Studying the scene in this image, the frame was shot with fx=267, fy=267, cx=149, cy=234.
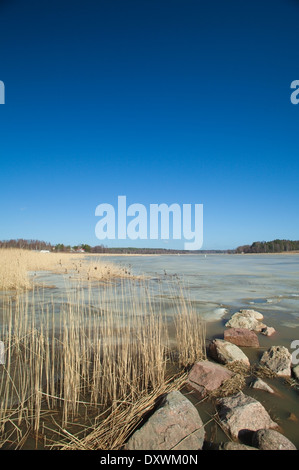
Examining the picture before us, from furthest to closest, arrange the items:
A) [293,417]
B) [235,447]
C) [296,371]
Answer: [296,371] < [293,417] < [235,447]

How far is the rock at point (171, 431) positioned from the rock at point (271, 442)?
0.52 metres

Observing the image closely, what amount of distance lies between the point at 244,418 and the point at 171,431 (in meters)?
0.85

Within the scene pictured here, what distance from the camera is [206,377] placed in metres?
3.68

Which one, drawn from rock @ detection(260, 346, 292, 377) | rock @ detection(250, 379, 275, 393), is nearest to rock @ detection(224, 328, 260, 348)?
rock @ detection(260, 346, 292, 377)

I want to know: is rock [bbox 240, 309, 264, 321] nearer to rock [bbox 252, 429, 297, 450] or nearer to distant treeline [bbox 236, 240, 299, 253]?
rock [bbox 252, 429, 297, 450]

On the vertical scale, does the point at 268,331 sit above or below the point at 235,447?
below

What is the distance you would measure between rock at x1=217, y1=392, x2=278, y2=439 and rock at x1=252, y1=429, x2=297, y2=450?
10.4 inches

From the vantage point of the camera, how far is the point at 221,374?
3.73 meters

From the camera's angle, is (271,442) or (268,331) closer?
(271,442)

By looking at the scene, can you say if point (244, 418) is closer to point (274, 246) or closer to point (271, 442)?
point (271, 442)

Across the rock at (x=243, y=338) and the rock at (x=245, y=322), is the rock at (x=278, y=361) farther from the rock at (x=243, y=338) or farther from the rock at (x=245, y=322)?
the rock at (x=245, y=322)

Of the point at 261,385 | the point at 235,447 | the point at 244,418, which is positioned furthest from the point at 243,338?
the point at 235,447
